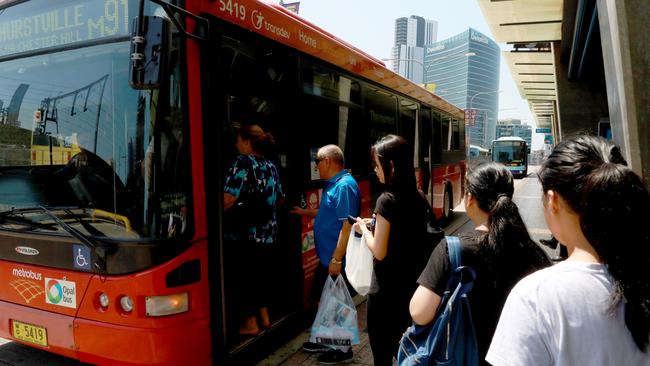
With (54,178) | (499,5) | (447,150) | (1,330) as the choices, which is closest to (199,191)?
(54,178)

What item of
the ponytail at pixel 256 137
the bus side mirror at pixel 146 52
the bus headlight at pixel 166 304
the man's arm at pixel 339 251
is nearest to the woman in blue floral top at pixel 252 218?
the ponytail at pixel 256 137

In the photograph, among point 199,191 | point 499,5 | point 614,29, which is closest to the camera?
point 199,191

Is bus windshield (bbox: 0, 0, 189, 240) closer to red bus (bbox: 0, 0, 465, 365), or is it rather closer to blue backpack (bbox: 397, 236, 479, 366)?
red bus (bbox: 0, 0, 465, 365)

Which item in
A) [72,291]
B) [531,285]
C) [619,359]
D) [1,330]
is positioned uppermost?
[531,285]

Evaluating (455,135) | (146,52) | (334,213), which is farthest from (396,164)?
(455,135)

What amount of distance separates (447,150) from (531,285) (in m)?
9.66

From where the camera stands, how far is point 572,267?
1209 mm

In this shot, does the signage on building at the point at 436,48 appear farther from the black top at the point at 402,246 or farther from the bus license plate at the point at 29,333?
the bus license plate at the point at 29,333

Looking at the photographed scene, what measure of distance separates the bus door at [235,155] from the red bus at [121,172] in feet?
0.05

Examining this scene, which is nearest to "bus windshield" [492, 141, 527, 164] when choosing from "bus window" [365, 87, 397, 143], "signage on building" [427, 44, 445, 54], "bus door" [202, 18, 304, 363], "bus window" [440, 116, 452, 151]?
"bus window" [440, 116, 452, 151]

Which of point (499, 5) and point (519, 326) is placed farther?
point (499, 5)

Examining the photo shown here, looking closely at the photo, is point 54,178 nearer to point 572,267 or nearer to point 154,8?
point 154,8

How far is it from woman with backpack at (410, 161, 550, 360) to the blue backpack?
0.03 meters

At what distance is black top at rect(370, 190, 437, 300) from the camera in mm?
2848
